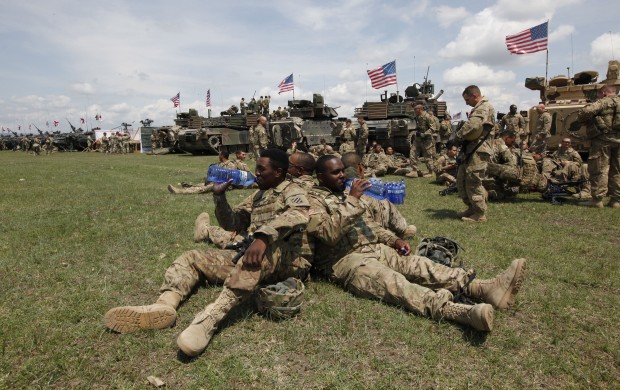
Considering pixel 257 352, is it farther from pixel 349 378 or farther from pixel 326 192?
pixel 326 192

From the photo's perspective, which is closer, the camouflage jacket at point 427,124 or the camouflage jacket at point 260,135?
the camouflage jacket at point 427,124

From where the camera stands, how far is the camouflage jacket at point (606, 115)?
8180mm

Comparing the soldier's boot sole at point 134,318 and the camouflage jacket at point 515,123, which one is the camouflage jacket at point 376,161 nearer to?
the camouflage jacket at point 515,123

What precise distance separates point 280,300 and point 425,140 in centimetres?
1221

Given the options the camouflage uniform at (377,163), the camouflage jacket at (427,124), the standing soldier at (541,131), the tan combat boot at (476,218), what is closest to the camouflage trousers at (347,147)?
the camouflage uniform at (377,163)

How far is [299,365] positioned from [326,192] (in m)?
1.75

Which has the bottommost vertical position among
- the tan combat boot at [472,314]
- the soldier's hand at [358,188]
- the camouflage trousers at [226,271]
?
the tan combat boot at [472,314]

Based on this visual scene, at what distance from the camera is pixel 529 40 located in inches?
575

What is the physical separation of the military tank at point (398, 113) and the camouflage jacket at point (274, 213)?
15260mm

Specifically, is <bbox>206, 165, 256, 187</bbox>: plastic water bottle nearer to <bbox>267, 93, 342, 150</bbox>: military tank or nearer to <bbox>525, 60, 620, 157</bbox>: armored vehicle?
<bbox>267, 93, 342, 150</bbox>: military tank

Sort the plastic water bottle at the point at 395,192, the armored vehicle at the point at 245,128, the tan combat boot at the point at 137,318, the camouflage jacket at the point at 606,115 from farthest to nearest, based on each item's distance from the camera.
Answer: the armored vehicle at the point at 245,128, the plastic water bottle at the point at 395,192, the camouflage jacket at the point at 606,115, the tan combat boot at the point at 137,318

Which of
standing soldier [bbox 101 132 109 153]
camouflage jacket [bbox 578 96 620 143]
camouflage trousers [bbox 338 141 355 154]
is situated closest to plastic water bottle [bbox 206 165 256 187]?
camouflage trousers [bbox 338 141 355 154]

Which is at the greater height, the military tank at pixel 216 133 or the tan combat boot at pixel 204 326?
the military tank at pixel 216 133

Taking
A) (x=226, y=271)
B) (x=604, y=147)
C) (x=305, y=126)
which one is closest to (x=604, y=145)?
(x=604, y=147)
